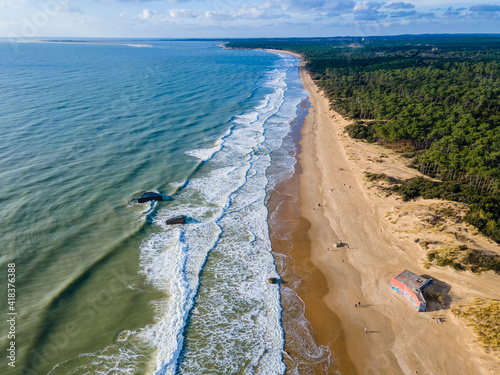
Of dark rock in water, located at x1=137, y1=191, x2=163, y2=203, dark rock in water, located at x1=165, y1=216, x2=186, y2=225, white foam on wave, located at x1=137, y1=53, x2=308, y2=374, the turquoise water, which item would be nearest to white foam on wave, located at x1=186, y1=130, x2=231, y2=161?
white foam on wave, located at x1=137, y1=53, x2=308, y2=374

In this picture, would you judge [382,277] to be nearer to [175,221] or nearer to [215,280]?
[215,280]

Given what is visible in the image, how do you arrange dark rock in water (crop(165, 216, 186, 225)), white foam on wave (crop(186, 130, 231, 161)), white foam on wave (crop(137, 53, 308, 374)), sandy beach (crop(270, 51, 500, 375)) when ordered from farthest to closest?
white foam on wave (crop(186, 130, 231, 161)) → dark rock in water (crop(165, 216, 186, 225)) → white foam on wave (crop(137, 53, 308, 374)) → sandy beach (crop(270, 51, 500, 375))

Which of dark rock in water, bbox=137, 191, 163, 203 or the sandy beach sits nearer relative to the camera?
the sandy beach

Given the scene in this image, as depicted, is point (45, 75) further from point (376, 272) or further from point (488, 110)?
point (488, 110)

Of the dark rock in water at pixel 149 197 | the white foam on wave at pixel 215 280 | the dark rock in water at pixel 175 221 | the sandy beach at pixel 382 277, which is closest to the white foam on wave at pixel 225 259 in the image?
the white foam on wave at pixel 215 280

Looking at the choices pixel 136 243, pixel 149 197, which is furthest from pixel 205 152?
pixel 136 243

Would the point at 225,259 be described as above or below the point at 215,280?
above

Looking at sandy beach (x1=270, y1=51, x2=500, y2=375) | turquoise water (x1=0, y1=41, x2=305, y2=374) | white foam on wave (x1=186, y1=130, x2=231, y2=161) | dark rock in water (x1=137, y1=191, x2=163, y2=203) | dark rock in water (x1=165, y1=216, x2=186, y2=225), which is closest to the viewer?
sandy beach (x1=270, y1=51, x2=500, y2=375)

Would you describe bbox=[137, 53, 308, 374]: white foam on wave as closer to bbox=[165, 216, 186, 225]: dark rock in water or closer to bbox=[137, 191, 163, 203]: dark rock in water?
bbox=[165, 216, 186, 225]: dark rock in water
